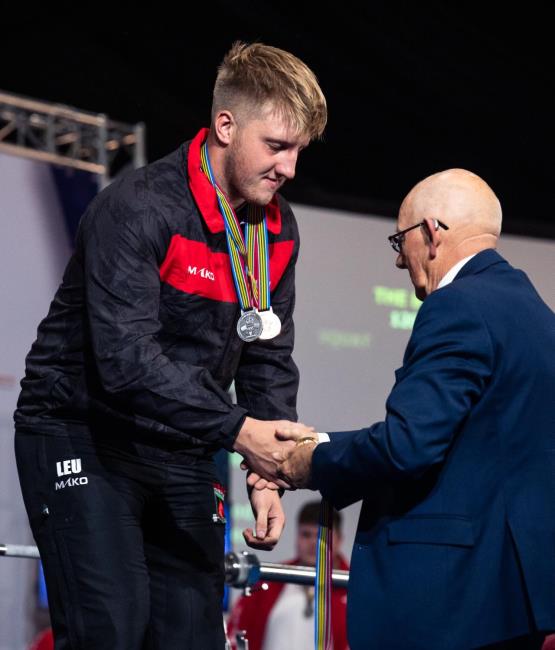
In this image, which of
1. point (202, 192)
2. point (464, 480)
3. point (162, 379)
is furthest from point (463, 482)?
point (202, 192)

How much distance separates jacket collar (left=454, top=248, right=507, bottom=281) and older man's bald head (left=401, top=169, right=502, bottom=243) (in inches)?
2.4

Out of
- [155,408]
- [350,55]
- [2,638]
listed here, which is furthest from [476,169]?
[155,408]

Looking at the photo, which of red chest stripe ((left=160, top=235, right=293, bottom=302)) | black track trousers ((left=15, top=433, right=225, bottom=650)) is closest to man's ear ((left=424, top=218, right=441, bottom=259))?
red chest stripe ((left=160, top=235, right=293, bottom=302))

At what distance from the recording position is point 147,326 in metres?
2.54

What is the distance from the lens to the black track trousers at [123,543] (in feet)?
7.98

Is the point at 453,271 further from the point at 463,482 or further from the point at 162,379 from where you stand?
the point at 162,379

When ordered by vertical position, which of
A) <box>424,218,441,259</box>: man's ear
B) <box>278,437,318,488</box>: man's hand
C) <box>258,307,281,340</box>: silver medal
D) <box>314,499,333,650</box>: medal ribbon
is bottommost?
<box>314,499,333,650</box>: medal ribbon

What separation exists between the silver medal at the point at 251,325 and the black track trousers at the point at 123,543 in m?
0.34

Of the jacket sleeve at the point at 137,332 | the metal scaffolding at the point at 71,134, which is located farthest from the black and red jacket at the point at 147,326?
the metal scaffolding at the point at 71,134

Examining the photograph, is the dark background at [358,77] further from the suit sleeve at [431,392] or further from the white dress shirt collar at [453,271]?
the suit sleeve at [431,392]

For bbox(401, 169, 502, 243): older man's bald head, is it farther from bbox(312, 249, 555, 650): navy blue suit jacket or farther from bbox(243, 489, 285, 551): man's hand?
bbox(243, 489, 285, 551): man's hand

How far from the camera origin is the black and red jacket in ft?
8.25

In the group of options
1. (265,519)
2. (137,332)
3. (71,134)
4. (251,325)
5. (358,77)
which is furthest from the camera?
(358,77)

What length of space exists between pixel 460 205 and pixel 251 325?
62 cm
